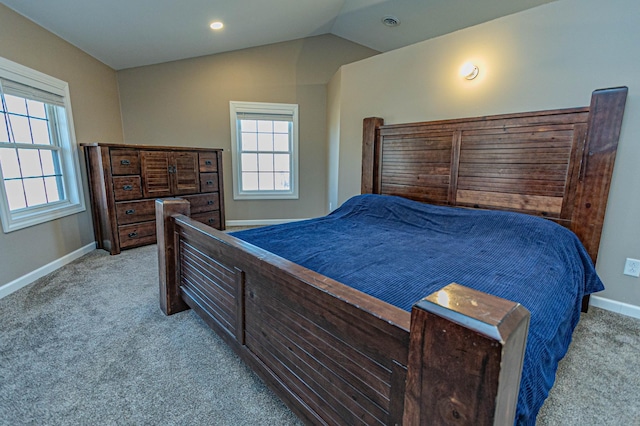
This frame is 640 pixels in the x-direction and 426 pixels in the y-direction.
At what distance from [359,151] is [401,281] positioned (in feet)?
8.54

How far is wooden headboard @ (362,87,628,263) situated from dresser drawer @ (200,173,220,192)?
2.41 m

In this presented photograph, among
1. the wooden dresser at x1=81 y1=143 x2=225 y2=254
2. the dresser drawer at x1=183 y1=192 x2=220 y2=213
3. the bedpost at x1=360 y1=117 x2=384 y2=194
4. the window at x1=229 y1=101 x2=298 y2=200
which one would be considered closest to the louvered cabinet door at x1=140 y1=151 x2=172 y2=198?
the wooden dresser at x1=81 y1=143 x2=225 y2=254

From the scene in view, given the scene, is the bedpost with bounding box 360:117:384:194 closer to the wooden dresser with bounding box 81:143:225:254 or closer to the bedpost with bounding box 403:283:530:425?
the wooden dresser with bounding box 81:143:225:254

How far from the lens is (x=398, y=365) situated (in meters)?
0.76

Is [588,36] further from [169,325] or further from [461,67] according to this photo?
[169,325]

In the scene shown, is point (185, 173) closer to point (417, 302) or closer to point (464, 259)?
point (464, 259)

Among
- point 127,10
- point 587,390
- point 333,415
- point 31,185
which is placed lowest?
point 587,390

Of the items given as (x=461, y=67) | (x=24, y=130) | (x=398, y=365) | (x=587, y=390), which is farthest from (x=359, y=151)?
(x=24, y=130)

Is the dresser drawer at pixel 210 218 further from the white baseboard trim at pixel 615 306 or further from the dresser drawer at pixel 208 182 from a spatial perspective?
the white baseboard trim at pixel 615 306

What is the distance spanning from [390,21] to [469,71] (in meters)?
1.78

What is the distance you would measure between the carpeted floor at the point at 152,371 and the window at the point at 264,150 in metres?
2.83

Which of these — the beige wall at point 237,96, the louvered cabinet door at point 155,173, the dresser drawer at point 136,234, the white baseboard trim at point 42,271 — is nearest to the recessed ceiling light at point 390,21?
the beige wall at point 237,96

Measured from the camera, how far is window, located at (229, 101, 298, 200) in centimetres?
474

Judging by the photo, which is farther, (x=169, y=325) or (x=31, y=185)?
(x=31, y=185)
